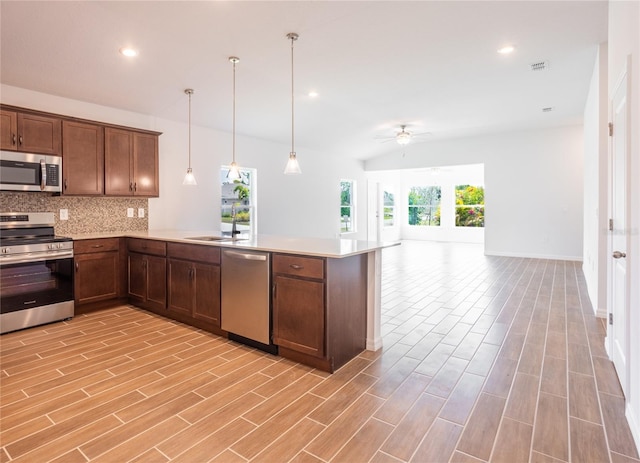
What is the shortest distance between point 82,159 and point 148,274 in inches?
61.0

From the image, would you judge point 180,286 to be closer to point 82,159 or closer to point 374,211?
point 82,159

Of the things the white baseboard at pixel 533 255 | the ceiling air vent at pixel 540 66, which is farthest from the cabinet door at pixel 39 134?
the white baseboard at pixel 533 255

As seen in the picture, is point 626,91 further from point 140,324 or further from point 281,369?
point 140,324

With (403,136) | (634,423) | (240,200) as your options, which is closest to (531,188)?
(403,136)

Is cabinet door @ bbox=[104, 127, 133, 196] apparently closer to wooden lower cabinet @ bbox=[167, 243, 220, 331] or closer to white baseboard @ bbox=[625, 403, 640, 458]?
wooden lower cabinet @ bbox=[167, 243, 220, 331]

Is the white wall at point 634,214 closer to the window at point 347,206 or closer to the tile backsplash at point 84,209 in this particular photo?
the tile backsplash at point 84,209

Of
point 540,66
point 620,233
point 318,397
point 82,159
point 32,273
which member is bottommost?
point 318,397

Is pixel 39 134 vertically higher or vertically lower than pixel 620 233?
higher

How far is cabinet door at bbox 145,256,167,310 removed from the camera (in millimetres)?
3759

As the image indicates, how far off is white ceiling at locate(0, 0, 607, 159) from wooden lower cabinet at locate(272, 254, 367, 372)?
2.13 metres

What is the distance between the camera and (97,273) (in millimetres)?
4039

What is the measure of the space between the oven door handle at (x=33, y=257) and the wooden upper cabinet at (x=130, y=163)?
0.98 metres

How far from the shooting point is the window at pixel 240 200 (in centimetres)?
616

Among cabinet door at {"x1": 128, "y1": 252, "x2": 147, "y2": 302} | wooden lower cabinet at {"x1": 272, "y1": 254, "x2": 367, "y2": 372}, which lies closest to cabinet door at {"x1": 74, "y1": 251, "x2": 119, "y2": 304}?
cabinet door at {"x1": 128, "y1": 252, "x2": 147, "y2": 302}
